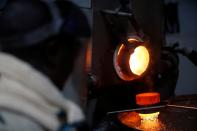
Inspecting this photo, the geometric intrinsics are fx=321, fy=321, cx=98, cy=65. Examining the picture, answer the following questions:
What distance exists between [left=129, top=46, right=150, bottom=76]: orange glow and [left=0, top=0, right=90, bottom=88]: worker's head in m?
0.21

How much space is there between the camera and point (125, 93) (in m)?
0.64

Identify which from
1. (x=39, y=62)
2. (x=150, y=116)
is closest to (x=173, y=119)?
(x=150, y=116)

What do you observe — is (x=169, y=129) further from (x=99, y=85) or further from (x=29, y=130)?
(x=29, y=130)

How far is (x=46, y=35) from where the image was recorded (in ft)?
1.03

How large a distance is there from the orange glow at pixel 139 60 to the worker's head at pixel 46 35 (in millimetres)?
209

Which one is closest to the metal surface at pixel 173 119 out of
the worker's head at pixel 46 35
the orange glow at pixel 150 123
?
the orange glow at pixel 150 123

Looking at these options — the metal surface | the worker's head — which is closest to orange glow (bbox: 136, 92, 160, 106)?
the metal surface

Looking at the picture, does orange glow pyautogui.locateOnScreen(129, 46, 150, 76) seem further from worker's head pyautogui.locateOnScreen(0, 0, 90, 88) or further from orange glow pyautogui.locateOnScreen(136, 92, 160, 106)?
worker's head pyautogui.locateOnScreen(0, 0, 90, 88)

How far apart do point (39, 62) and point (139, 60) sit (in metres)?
0.26

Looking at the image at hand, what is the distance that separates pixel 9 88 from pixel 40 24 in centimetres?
→ 7

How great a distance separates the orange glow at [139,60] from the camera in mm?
541

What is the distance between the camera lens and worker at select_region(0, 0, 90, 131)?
11.4 inches

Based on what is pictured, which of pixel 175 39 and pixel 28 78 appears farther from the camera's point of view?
pixel 175 39

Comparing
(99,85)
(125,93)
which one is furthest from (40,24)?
(125,93)
